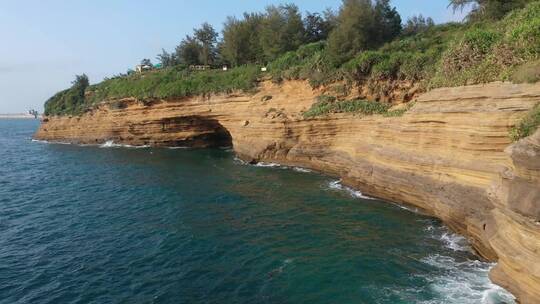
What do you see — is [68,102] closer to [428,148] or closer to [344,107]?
[344,107]

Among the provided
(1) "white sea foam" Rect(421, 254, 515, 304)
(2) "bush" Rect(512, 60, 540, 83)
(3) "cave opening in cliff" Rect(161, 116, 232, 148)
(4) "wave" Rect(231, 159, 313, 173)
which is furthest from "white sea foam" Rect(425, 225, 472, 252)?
(3) "cave opening in cliff" Rect(161, 116, 232, 148)

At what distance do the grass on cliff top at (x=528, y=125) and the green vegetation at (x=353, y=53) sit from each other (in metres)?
1.77

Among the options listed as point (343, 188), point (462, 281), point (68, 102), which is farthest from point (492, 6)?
point (68, 102)

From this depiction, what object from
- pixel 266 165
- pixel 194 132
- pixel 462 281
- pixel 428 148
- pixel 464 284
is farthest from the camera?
pixel 194 132

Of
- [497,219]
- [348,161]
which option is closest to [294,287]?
Answer: [497,219]

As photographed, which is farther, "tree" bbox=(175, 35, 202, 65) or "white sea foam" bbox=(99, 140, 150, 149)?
"tree" bbox=(175, 35, 202, 65)

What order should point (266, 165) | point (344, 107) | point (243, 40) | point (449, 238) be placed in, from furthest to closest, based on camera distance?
1. point (243, 40)
2. point (266, 165)
3. point (344, 107)
4. point (449, 238)

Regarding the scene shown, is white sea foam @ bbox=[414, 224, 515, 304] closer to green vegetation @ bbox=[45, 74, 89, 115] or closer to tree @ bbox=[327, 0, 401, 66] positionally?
tree @ bbox=[327, 0, 401, 66]

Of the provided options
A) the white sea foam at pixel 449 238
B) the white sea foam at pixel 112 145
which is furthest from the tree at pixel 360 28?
the white sea foam at pixel 112 145

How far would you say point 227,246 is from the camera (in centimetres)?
1783

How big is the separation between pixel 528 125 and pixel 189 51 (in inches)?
2256

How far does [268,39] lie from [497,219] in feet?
122

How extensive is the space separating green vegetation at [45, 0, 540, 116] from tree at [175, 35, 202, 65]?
148mm

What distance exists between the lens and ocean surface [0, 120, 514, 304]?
14.1m
